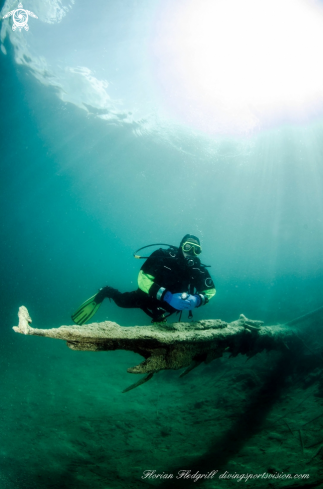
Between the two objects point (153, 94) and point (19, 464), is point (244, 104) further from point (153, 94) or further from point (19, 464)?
point (19, 464)

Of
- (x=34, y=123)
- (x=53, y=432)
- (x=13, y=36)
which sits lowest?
(x=53, y=432)

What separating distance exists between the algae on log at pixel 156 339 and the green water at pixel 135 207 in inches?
74.0

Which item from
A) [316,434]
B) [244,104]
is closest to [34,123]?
[244,104]

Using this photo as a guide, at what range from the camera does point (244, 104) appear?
21.9m

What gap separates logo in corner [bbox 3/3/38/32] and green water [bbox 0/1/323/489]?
61 cm

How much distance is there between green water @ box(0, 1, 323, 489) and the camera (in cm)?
377

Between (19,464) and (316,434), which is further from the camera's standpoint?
(19,464)

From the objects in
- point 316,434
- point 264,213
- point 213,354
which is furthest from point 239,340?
point 264,213

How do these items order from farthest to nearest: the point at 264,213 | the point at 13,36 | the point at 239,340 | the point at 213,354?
the point at 264,213 < the point at 13,36 < the point at 239,340 < the point at 213,354

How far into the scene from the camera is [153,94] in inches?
847

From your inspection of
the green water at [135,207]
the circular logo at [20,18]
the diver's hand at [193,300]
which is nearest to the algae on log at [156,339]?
the diver's hand at [193,300]

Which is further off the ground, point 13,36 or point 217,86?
point 217,86

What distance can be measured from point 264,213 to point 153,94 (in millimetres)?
39118

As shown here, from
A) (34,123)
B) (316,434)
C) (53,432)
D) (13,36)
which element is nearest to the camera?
(316,434)
